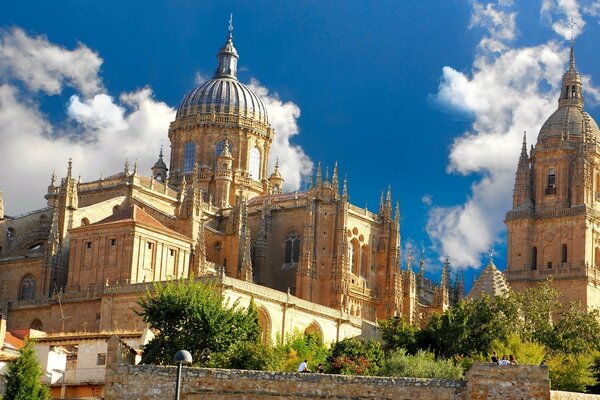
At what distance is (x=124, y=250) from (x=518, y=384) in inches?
1527

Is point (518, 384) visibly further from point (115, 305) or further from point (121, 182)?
point (121, 182)

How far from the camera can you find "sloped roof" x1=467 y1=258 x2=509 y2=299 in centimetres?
6481

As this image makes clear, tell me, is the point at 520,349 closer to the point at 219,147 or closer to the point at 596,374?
the point at 596,374

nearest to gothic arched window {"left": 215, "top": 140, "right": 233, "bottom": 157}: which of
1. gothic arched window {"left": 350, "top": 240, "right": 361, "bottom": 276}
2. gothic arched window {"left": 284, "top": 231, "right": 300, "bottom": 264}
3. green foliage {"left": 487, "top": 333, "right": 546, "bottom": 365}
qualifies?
gothic arched window {"left": 284, "top": 231, "right": 300, "bottom": 264}

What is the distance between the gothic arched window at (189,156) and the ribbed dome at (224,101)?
2445 mm

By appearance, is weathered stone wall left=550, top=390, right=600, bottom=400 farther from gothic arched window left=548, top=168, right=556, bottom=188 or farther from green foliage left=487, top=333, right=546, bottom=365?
gothic arched window left=548, top=168, right=556, bottom=188

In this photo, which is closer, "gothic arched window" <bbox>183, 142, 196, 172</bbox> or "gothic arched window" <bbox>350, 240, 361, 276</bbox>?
"gothic arched window" <bbox>350, 240, 361, 276</bbox>

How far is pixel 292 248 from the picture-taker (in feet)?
275

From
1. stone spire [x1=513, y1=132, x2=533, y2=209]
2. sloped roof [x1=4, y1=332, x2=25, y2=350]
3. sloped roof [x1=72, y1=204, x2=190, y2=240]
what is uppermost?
stone spire [x1=513, y1=132, x2=533, y2=209]

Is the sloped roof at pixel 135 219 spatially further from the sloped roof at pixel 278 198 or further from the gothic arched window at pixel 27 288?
the sloped roof at pixel 278 198

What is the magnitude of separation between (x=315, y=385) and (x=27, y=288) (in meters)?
43.6

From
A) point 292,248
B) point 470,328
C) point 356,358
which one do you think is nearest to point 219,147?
point 292,248

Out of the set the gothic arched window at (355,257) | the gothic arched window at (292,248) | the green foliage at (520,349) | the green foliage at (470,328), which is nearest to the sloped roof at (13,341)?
the green foliage at (470,328)

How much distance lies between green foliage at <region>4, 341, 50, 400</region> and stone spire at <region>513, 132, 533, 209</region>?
59613mm
